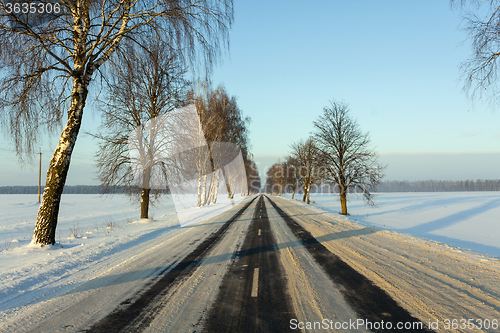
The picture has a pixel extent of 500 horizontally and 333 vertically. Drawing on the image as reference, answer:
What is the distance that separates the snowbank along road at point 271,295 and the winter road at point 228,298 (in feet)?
0.05

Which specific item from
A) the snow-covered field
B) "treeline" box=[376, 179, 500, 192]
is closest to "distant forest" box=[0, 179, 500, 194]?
"treeline" box=[376, 179, 500, 192]

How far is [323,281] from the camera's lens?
17.7 ft

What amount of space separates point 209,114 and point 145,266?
21.6 metres

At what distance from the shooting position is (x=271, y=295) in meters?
4.64

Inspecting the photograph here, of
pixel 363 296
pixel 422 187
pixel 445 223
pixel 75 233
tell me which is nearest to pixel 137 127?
pixel 75 233

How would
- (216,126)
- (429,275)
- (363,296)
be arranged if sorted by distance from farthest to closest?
1. (216,126)
2. (429,275)
3. (363,296)

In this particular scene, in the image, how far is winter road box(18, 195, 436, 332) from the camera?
3.59 m

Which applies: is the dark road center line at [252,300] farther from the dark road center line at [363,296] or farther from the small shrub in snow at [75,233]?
the small shrub in snow at [75,233]

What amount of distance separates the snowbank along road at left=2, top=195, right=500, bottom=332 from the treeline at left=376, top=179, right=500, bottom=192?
176540mm

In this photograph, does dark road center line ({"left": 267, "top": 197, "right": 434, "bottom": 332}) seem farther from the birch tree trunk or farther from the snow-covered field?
the birch tree trunk

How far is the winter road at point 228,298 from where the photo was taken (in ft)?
11.8

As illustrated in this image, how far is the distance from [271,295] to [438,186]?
21969 centimetres

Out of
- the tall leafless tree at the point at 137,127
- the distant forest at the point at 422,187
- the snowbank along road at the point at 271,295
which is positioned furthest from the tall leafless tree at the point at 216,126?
the distant forest at the point at 422,187

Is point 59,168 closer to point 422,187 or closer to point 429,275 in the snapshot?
point 429,275
